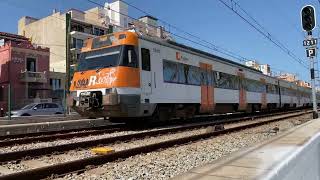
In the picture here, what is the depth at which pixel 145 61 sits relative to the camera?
1498cm

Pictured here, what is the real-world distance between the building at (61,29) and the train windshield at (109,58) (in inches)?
1608

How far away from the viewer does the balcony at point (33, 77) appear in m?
45.9

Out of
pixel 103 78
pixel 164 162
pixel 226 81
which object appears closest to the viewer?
pixel 164 162

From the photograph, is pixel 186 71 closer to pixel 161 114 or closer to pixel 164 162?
pixel 161 114

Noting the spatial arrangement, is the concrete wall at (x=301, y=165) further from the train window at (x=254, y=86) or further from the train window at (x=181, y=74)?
the train window at (x=254, y=86)

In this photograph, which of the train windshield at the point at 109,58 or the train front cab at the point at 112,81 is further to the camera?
the train windshield at the point at 109,58

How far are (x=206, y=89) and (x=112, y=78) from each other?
6.74 meters

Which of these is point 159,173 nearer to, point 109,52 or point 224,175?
point 224,175

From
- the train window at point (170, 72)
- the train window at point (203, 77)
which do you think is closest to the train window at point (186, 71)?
the train window at point (170, 72)

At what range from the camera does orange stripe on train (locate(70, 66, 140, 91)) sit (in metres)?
14.0

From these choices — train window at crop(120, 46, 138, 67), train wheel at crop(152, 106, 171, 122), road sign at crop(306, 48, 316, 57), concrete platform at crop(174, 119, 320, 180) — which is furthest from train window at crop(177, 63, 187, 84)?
concrete platform at crop(174, 119, 320, 180)

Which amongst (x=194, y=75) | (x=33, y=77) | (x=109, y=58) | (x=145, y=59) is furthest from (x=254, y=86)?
(x=33, y=77)

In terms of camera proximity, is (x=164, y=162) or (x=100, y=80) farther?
(x=100, y=80)

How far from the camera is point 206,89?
64.7ft
